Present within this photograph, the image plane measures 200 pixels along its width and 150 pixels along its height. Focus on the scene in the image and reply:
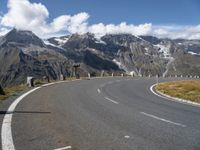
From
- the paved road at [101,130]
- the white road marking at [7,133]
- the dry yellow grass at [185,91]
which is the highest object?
the white road marking at [7,133]

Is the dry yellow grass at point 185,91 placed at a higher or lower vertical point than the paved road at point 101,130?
lower

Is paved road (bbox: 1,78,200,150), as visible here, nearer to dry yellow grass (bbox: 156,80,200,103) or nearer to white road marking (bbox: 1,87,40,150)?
white road marking (bbox: 1,87,40,150)

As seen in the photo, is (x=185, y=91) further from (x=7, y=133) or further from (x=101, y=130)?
(x=7, y=133)

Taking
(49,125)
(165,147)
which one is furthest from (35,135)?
(165,147)

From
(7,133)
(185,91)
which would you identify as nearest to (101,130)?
(7,133)

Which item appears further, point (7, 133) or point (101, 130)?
point (101, 130)

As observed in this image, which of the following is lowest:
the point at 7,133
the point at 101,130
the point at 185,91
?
the point at 185,91

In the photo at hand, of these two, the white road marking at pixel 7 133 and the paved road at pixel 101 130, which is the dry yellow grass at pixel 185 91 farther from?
the white road marking at pixel 7 133

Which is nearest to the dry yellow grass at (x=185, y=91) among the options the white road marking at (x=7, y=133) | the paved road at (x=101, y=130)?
the paved road at (x=101, y=130)

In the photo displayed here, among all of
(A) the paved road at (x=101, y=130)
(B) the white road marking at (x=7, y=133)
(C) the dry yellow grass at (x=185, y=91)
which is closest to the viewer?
(B) the white road marking at (x=7, y=133)

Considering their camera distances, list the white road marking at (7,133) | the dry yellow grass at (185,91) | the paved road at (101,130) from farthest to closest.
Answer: the dry yellow grass at (185,91), the paved road at (101,130), the white road marking at (7,133)

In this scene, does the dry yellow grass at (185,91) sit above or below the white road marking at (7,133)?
below

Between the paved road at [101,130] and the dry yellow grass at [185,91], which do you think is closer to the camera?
the paved road at [101,130]

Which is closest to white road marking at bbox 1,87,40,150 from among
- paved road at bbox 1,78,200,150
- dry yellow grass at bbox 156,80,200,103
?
paved road at bbox 1,78,200,150
